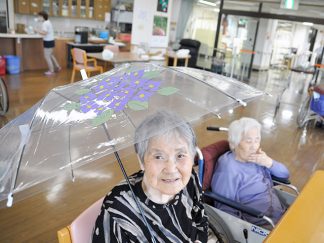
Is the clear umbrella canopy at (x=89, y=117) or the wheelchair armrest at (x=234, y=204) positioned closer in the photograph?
the clear umbrella canopy at (x=89, y=117)

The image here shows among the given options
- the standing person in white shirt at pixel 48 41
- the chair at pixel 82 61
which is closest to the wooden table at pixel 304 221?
the chair at pixel 82 61

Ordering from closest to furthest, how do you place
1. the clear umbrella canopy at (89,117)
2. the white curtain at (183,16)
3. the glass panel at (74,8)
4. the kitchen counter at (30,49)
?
the clear umbrella canopy at (89,117)
the kitchen counter at (30,49)
the glass panel at (74,8)
the white curtain at (183,16)

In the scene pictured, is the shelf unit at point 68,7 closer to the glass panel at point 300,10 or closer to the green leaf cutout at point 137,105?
the glass panel at point 300,10

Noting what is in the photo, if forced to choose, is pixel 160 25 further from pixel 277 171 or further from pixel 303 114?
pixel 277 171

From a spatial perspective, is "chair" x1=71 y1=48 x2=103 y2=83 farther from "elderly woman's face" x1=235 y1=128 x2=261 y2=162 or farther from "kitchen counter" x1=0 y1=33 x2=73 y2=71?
A: "elderly woman's face" x1=235 y1=128 x2=261 y2=162

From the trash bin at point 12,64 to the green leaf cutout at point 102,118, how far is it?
647 cm

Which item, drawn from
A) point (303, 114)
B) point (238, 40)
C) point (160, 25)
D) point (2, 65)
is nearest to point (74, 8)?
point (160, 25)

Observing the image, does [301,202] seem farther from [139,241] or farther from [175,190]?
[139,241]

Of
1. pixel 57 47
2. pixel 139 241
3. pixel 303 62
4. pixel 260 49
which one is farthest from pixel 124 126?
pixel 260 49

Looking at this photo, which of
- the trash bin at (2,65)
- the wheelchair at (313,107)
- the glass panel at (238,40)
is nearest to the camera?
the wheelchair at (313,107)

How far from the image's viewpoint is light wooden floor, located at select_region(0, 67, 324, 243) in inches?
88.3

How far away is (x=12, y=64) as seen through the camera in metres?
6.74

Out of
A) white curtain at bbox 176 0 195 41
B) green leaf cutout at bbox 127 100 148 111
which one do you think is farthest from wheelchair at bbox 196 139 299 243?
white curtain at bbox 176 0 195 41

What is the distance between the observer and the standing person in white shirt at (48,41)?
6531 millimetres
